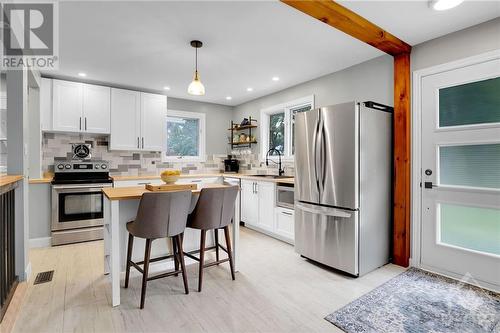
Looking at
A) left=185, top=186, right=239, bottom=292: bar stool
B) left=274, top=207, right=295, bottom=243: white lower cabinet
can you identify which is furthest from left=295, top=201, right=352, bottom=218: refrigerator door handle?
left=185, top=186, right=239, bottom=292: bar stool

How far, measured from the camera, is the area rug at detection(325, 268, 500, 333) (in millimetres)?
1860

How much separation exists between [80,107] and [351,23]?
4025 mm

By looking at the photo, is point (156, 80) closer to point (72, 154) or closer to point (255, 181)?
point (72, 154)

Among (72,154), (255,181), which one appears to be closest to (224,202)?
(255,181)

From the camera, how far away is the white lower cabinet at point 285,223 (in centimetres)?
363

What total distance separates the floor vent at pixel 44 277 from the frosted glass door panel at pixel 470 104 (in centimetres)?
426

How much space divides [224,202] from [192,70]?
2.20 meters

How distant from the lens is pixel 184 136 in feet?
18.1

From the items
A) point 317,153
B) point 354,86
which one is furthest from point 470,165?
point 354,86

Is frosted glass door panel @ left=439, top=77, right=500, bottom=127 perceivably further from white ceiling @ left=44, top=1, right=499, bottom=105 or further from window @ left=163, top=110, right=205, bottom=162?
window @ left=163, top=110, right=205, bottom=162

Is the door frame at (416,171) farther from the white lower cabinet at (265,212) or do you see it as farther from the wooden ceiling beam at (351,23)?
the white lower cabinet at (265,212)

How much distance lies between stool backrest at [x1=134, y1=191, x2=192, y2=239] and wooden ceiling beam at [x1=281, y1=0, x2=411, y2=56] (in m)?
1.77

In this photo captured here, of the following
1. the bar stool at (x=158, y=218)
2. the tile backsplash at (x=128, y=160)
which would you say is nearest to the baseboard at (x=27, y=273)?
the bar stool at (x=158, y=218)

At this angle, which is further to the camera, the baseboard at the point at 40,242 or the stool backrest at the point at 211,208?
the baseboard at the point at 40,242
